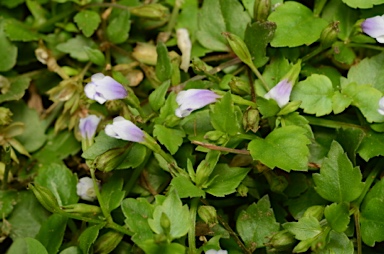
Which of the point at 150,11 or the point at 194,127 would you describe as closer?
the point at 194,127

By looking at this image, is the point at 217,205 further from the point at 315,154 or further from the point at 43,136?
the point at 43,136

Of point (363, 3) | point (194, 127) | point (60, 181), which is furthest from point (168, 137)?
point (363, 3)

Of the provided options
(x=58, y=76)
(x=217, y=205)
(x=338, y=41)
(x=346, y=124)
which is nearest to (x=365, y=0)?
(x=338, y=41)

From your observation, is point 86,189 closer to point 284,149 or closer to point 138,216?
point 138,216

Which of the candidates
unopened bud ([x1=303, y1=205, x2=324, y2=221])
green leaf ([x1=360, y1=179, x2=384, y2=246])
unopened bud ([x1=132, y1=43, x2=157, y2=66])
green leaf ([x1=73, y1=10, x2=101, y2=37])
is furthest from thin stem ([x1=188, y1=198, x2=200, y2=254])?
green leaf ([x1=73, y1=10, x2=101, y2=37])

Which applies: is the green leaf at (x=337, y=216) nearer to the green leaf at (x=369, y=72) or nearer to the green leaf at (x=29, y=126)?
the green leaf at (x=369, y=72)

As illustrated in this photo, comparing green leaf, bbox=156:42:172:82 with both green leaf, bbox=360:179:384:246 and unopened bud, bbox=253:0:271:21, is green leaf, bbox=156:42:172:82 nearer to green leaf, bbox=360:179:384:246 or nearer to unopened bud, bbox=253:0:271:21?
unopened bud, bbox=253:0:271:21
